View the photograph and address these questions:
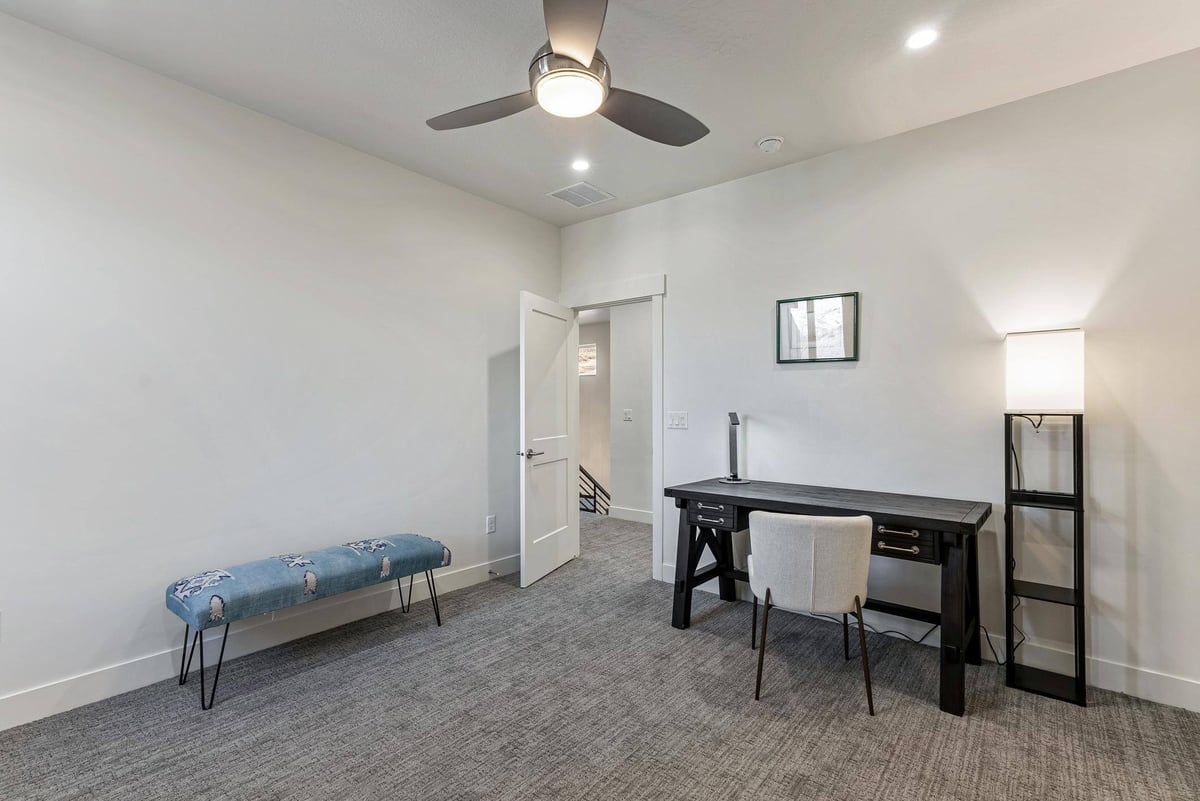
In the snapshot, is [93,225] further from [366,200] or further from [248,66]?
[366,200]

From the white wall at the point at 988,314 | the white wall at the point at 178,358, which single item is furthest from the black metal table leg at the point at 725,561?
the white wall at the point at 178,358

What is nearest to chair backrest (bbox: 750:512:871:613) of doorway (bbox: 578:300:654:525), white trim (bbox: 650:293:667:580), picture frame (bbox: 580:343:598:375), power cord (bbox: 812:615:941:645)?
power cord (bbox: 812:615:941:645)

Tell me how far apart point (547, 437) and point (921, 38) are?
3.12 metres

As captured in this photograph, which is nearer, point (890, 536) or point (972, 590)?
point (890, 536)

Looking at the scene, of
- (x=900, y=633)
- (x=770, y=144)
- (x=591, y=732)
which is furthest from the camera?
(x=770, y=144)

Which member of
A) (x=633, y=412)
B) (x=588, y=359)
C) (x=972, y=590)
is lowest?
(x=972, y=590)

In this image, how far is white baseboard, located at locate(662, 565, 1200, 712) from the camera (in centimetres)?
230

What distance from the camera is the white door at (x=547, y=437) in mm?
3871

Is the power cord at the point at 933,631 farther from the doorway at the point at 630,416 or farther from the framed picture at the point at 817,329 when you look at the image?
the doorway at the point at 630,416

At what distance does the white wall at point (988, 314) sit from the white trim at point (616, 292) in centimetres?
24

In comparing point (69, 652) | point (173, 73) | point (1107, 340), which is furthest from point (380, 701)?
point (1107, 340)

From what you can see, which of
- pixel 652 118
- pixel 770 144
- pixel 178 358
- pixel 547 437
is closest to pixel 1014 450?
pixel 770 144

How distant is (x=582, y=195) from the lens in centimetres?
391

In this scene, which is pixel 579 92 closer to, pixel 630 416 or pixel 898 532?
pixel 898 532
